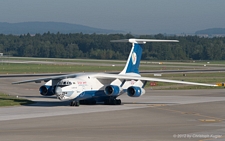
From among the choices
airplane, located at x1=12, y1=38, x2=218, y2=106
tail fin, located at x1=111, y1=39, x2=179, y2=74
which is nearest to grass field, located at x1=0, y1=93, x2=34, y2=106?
airplane, located at x1=12, y1=38, x2=218, y2=106

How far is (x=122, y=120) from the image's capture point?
31.7 m

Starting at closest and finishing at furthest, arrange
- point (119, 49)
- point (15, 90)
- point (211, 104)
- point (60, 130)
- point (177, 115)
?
point (60, 130)
point (177, 115)
point (211, 104)
point (15, 90)
point (119, 49)

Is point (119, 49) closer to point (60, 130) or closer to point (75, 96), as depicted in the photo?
point (75, 96)

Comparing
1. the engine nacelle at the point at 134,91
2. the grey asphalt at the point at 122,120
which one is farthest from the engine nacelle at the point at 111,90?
the grey asphalt at the point at 122,120

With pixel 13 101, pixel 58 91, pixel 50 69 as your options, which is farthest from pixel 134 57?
pixel 50 69

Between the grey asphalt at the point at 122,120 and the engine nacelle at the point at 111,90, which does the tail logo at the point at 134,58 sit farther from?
the engine nacelle at the point at 111,90

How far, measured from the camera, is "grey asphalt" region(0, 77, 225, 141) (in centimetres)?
2525

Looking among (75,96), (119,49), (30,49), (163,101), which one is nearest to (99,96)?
(75,96)

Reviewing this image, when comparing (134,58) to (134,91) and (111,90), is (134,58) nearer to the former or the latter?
(134,91)

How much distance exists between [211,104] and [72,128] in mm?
16733

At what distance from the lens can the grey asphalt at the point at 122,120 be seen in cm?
2525

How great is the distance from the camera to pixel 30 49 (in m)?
176

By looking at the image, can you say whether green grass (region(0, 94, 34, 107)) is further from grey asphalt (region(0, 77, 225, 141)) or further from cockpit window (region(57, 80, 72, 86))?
cockpit window (region(57, 80, 72, 86))

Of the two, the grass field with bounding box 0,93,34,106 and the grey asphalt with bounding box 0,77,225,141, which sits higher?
the grass field with bounding box 0,93,34,106
